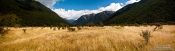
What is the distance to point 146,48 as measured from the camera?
35.8 feet

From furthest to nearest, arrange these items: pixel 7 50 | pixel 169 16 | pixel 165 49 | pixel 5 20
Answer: pixel 169 16 < pixel 5 20 < pixel 7 50 < pixel 165 49

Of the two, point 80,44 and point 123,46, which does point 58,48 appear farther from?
point 123,46

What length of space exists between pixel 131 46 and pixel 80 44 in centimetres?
220

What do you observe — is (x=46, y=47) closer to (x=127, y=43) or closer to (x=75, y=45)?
(x=75, y=45)

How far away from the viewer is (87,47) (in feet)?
36.6

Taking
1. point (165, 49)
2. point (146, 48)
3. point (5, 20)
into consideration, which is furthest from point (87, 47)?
point (5, 20)

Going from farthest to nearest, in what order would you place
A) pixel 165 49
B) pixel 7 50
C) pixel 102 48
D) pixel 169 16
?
pixel 169 16 < pixel 7 50 < pixel 102 48 < pixel 165 49

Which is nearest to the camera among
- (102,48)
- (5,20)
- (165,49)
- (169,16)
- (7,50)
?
(165,49)

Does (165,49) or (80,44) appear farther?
(80,44)

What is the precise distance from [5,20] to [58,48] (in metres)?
26.2

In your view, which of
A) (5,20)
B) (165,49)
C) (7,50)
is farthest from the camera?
(5,20)

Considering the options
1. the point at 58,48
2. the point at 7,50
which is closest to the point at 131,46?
the point at 58,48

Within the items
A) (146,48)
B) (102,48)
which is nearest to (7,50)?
(102,48)

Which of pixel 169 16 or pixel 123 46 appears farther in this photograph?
pixel 169 16
